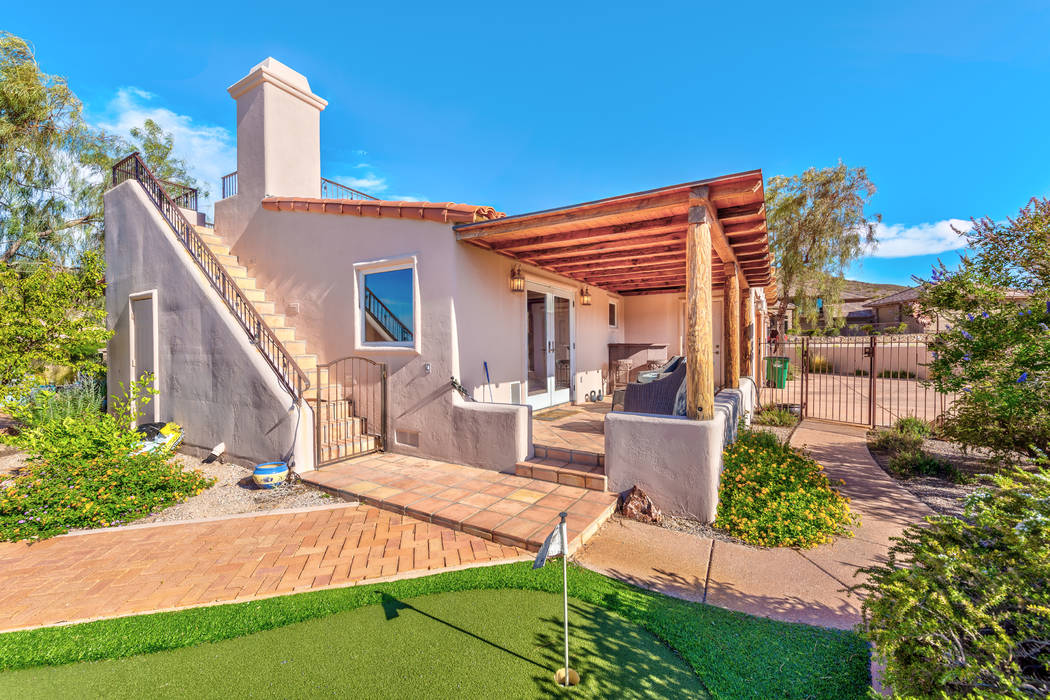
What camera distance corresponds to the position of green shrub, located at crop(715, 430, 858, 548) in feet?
11.9

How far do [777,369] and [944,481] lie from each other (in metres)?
7.82

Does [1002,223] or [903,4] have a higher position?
[903,4]

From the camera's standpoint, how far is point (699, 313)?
4230 mm

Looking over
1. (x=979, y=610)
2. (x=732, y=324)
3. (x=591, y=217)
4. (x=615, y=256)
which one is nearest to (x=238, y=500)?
(x=591, y=217)

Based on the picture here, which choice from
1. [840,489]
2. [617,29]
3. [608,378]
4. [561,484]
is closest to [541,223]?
[561,484]

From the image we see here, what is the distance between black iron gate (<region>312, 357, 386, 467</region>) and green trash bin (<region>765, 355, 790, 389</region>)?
11.2 meters

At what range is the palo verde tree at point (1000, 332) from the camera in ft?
12.6

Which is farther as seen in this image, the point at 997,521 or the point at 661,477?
the point at 661,477

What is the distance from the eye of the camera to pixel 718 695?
2.03m

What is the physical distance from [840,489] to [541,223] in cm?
481

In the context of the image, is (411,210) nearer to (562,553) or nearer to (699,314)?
(699,314)

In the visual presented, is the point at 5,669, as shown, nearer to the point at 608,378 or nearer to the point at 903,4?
the point at 608,378

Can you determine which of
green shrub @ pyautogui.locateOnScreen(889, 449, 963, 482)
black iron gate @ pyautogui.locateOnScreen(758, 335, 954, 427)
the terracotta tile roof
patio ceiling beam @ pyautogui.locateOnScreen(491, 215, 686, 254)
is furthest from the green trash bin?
the terracotta tile roof

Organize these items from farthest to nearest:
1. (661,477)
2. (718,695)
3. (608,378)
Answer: (608,378)
(661,477)
(718,695)
